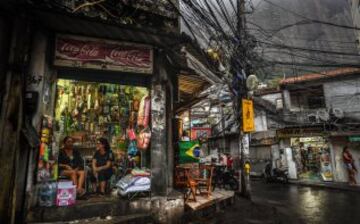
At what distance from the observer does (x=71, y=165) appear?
21.9 ft

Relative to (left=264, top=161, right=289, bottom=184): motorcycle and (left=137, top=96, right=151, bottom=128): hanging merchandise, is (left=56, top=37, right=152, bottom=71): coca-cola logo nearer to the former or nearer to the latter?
(left=137, top=96, right=151, bottom=128): hanging merchandise

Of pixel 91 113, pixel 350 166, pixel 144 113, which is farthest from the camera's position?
pixel 350 166

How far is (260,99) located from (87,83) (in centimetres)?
1985

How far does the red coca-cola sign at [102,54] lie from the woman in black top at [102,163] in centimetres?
240

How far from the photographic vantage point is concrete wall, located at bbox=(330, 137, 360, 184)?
59.6 feet

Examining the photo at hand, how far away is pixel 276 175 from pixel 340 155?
529cm

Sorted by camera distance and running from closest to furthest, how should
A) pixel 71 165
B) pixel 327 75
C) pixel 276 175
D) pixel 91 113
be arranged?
pixel 71 165
pixel 91 113
pixel 327 75
pixel 276 175

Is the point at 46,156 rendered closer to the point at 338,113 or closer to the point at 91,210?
the point at 91,210

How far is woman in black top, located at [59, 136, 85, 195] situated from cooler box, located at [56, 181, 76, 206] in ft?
1.57

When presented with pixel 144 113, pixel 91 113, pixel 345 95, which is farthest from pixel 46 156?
pixel 345 95

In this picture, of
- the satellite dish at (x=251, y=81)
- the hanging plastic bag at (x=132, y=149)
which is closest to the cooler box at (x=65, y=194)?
the hanging plastic bag at (x=132, y=149)

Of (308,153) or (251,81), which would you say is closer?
(251,81)

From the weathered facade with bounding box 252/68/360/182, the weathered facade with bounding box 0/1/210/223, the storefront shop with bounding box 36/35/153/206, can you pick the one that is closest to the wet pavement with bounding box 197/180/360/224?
the weathered facade with bounding box 0/1/210/223

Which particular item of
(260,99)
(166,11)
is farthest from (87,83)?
(260,99)
